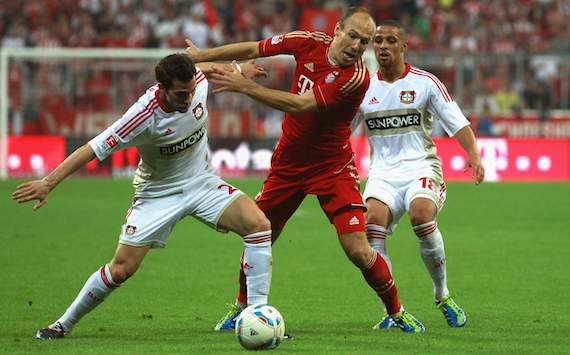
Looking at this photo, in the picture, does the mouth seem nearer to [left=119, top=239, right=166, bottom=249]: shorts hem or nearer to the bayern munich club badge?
the bayern munich club badge

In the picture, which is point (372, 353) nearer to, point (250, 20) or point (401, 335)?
point (401, 335)

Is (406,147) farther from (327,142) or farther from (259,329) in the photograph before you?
(259,329)

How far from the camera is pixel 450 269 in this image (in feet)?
40.2

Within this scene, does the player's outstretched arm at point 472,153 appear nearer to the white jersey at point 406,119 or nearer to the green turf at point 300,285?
the white jersey at point 406,119

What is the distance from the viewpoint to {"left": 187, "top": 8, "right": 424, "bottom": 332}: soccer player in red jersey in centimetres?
807

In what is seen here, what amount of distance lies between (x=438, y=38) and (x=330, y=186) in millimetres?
22897

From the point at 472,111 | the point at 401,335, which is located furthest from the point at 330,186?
the point at 472,111

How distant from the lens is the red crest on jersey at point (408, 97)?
9070 mm

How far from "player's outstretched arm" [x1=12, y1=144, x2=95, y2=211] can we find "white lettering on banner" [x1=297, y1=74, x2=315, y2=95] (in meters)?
1.73

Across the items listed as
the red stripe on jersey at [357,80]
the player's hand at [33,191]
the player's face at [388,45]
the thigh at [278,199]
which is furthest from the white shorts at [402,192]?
the player's hand at [33,191]

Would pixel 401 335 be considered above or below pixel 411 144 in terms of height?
below

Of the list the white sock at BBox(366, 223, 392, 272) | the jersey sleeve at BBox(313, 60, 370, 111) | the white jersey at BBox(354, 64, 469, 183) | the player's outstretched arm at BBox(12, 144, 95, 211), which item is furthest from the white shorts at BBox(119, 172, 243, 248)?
the white jersey at BBox(354, 64, 469, 183)

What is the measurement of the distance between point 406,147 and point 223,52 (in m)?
1.73

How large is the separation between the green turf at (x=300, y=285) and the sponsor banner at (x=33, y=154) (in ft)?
16.5
